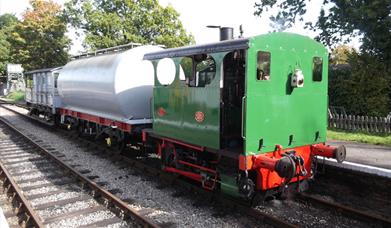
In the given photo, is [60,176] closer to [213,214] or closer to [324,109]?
[213,214]

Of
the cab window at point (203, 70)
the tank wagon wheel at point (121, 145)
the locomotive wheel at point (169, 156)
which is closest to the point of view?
the cab window at point (203, 70)

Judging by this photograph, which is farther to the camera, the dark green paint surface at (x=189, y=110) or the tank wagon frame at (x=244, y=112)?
the dark green paint surface at (x=189, y=110)

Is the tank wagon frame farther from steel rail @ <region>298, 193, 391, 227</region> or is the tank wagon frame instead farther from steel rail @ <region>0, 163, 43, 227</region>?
steel rail @ <region>0, 163, 43, 227</region>

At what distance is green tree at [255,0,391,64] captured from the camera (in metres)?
16.4

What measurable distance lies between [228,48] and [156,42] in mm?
23798

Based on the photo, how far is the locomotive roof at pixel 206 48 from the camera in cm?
621

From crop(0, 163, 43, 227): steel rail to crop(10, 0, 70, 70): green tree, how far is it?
29341 mm

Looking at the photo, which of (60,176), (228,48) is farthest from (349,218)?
(60,176)

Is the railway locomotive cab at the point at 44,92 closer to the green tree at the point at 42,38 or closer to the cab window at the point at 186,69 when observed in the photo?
the cab window at the point at 186,69

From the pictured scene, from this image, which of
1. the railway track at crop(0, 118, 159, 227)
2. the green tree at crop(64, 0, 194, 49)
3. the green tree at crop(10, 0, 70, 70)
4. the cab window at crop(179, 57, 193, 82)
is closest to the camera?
the railway track at crop(0, 118, 159, 227)

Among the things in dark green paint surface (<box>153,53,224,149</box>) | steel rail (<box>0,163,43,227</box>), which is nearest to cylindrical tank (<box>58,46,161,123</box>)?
dark green paint surface (<box>153,53,224,149</box>)

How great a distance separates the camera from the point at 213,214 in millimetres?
6887

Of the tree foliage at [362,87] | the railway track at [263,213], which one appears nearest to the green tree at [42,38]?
the tree foliage at [362,87]

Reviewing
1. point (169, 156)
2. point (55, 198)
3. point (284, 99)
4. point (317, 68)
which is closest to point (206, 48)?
point (284, 99)
